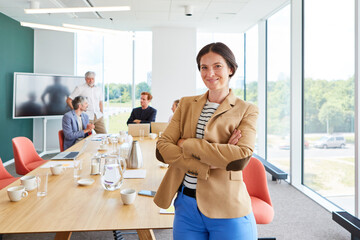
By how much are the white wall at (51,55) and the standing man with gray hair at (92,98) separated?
157 cm

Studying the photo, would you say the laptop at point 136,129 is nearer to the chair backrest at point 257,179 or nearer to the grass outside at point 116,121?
the chair backrest at point 257,179

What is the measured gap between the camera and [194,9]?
18.6 ft

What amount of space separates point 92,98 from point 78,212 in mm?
4797

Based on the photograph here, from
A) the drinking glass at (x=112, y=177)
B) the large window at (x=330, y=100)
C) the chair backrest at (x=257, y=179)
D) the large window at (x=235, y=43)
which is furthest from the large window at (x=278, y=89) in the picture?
the drinking glass at (x=112, y=177)

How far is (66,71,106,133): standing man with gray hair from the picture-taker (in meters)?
5.96

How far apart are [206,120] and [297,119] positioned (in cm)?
374

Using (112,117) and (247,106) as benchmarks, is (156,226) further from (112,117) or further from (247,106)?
(112,117)

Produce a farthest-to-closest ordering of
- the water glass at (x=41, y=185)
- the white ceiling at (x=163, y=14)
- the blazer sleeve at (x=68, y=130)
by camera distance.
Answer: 1. the white ceiling at (x=163, y=14)
2. the blazer sleeve at (x=68, y=130)
3. the water glass at (x=41, y=185)

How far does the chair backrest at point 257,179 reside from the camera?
7.79ft

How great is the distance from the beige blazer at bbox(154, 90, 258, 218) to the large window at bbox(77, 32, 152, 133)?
6.26 m

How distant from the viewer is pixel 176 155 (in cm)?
143

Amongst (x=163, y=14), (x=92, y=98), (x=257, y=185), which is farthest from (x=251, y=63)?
(x=257, y=185)

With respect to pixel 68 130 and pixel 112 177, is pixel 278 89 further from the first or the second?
pixel 112 177

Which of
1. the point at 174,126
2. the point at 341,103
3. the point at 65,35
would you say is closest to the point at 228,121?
the point at 174,126
